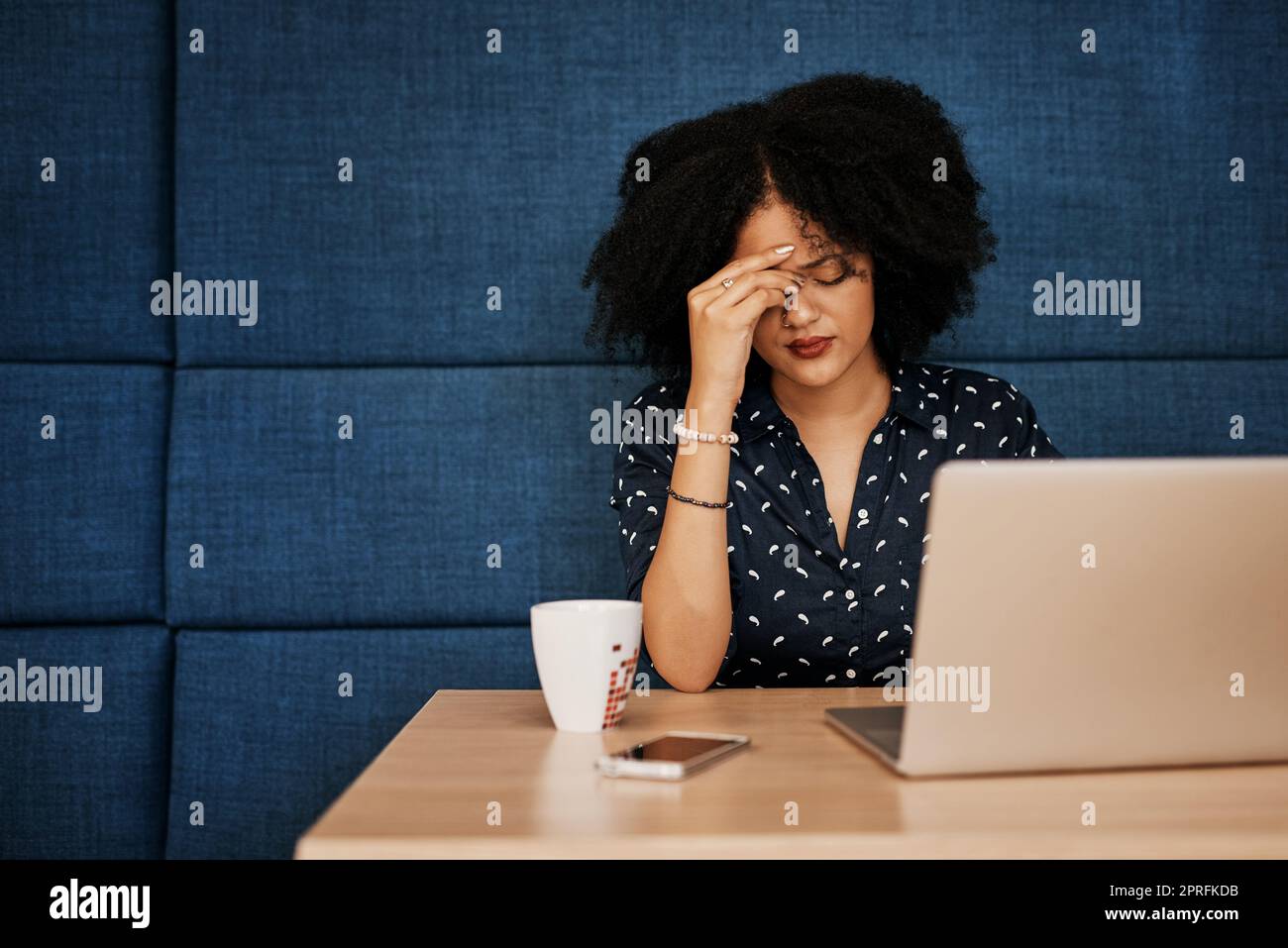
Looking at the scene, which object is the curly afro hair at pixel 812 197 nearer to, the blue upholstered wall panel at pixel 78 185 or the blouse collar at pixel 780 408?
the blouse collar at pixel 780 408

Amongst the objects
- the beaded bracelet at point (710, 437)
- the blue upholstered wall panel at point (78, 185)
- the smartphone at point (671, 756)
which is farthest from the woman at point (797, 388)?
the blue upholstered wall panel at point (78, 185)

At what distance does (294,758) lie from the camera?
1546 millimetres

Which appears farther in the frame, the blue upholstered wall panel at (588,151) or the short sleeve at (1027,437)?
the blue upholstered wall panel at (588,151)

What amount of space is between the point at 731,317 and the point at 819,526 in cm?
28

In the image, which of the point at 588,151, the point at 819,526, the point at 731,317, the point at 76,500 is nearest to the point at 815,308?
the point at 731,317

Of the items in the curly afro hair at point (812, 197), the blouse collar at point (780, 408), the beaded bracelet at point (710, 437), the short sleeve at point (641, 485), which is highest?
the curly afro hair at point (812, 197)

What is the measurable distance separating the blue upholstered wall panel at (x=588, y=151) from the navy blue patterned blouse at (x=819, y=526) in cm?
30

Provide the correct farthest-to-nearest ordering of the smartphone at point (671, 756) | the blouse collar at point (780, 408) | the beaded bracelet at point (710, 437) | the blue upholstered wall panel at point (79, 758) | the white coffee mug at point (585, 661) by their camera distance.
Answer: the blue upholstered wall panel at point (79, 758)
the blouse collar at point (780, 408)
the beaded bracelet at point (710, 437)
the white coffee mug at point (585, 661)
the smartphone at point (671, 756)

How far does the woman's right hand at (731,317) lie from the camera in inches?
47.4

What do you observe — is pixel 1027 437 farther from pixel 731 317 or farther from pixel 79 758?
pixel 79 758

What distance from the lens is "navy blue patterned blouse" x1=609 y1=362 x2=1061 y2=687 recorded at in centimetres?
126

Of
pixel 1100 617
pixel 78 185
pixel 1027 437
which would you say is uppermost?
pixel 78 185

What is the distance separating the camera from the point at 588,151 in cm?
161

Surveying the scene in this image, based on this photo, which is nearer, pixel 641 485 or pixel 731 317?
pixel 731 317
